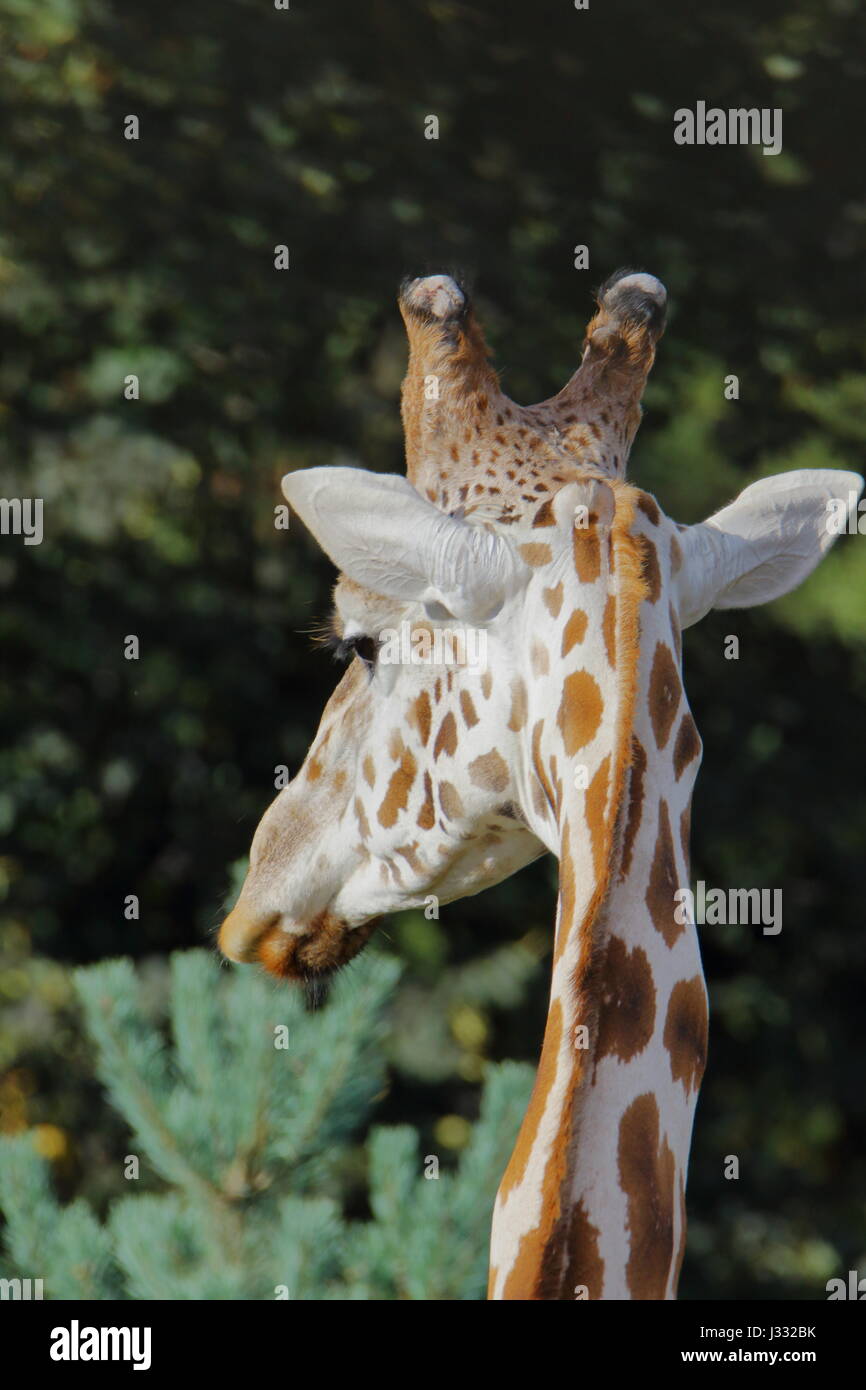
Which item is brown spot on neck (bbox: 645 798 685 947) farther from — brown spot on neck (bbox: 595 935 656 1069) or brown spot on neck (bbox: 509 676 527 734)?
brown spot on neck (bbox: 509 676 527 734)

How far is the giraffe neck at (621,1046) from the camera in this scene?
1059 millimetres

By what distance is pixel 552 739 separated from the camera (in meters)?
1.24

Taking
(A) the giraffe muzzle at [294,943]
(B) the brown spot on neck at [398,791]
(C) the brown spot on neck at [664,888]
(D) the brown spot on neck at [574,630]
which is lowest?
(A) the giraffe muzzle at [294,943]

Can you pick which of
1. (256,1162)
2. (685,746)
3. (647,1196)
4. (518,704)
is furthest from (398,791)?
(256,1162)

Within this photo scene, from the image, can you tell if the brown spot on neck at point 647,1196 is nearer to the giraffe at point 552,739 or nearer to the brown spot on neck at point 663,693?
the giraffe at point 552,739

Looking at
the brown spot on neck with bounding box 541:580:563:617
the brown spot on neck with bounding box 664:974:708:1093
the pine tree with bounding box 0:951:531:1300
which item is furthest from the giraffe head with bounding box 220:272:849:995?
the pine tree with bounding box 0:951:531:1300

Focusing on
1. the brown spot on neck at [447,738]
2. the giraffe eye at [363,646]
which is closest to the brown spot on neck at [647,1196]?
the brown spot on neck at [447,738]

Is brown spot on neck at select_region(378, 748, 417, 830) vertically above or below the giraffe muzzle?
above

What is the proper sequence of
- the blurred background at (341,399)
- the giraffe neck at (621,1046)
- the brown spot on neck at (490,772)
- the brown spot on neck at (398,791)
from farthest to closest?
1. the blurred background at (341,399)
2. the brown spot on neck at (398,791)
3. the brown spot on neck at (490,772)
4. the giraffe neck at (621,1046)

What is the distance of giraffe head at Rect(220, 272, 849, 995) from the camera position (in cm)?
124

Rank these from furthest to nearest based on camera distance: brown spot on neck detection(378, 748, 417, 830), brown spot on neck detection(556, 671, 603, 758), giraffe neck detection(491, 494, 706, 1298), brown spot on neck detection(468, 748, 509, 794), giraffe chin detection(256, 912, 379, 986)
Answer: giraffe chin detection(256, 912, 379, 986) → brown spot on neck detection(378, 748, 417, 830) → brown spot on neck detection(468, 748, 509, 794) → brown spot on neck detection(556, 671, 603, 758) → giraffe neck detection(491, 494, 706, 1298)

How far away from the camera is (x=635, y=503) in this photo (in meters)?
1.28

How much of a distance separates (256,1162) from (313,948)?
0.35 metres

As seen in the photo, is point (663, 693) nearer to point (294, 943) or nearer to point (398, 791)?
point (398, 791)
